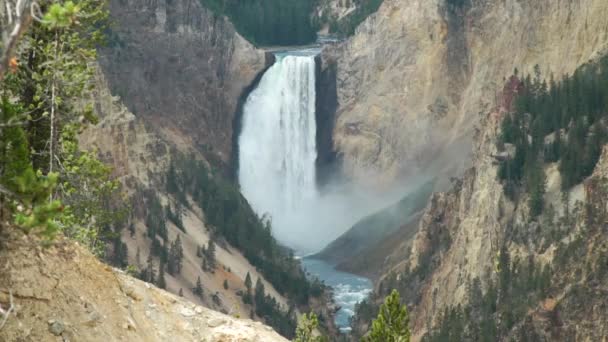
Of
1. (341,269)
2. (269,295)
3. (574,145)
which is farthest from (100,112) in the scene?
(574,145)

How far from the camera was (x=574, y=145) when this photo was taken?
7800 cm

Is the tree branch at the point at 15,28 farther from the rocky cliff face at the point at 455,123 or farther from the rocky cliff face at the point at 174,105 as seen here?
the rocky cliff face at the point at 174,105

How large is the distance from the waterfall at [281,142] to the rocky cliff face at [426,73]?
13.1 feet

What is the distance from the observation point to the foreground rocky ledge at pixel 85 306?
71.1 ft

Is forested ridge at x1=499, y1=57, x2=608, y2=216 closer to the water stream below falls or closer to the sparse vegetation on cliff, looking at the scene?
the water stream below falls

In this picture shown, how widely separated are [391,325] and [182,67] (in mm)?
92428

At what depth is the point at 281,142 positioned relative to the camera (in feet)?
448

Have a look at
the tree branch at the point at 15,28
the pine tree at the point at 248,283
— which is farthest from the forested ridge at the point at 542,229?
the tree branch at the point at 15,28

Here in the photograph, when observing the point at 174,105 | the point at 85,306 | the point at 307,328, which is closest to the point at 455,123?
the point at 174,105

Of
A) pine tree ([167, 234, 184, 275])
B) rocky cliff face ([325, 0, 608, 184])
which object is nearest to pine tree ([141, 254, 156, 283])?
pine tree ([167, 234, 184, 275])

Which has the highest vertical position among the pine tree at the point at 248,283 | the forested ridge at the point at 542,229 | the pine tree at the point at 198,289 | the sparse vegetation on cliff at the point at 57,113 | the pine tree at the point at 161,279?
the sparse vegetation on cliff at the point at 57,113

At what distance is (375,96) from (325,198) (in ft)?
42.0

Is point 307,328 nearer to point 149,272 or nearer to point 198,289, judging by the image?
point 149,272

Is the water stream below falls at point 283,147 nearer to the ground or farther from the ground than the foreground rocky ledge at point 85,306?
nearer to the ground
